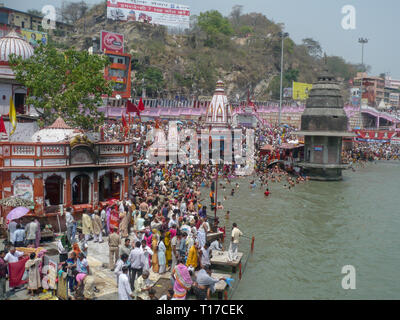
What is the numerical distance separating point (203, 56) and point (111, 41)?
1034 inches

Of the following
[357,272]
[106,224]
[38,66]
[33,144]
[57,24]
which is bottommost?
[357,272]

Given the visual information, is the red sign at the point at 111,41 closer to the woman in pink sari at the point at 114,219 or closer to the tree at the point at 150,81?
the tree at the point at 150,81

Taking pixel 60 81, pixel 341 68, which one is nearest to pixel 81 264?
pixel 60 81

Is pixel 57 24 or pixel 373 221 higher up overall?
pixel 57 24

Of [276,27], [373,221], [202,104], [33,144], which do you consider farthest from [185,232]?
[276,27]

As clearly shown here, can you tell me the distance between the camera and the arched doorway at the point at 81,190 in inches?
694

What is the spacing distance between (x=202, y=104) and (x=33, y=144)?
144 feet

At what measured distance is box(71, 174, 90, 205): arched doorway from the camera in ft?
57.8

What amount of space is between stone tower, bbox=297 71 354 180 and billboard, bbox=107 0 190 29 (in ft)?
161

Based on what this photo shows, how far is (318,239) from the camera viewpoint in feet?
61.6

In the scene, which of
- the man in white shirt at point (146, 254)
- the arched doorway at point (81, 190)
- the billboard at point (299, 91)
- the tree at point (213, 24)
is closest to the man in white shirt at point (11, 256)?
the man in white shirt at point (146, 254)

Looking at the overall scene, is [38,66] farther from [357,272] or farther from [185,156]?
[357,272]

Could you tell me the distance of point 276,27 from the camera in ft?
365

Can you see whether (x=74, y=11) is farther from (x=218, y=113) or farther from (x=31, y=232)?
(x=31, y=232)
